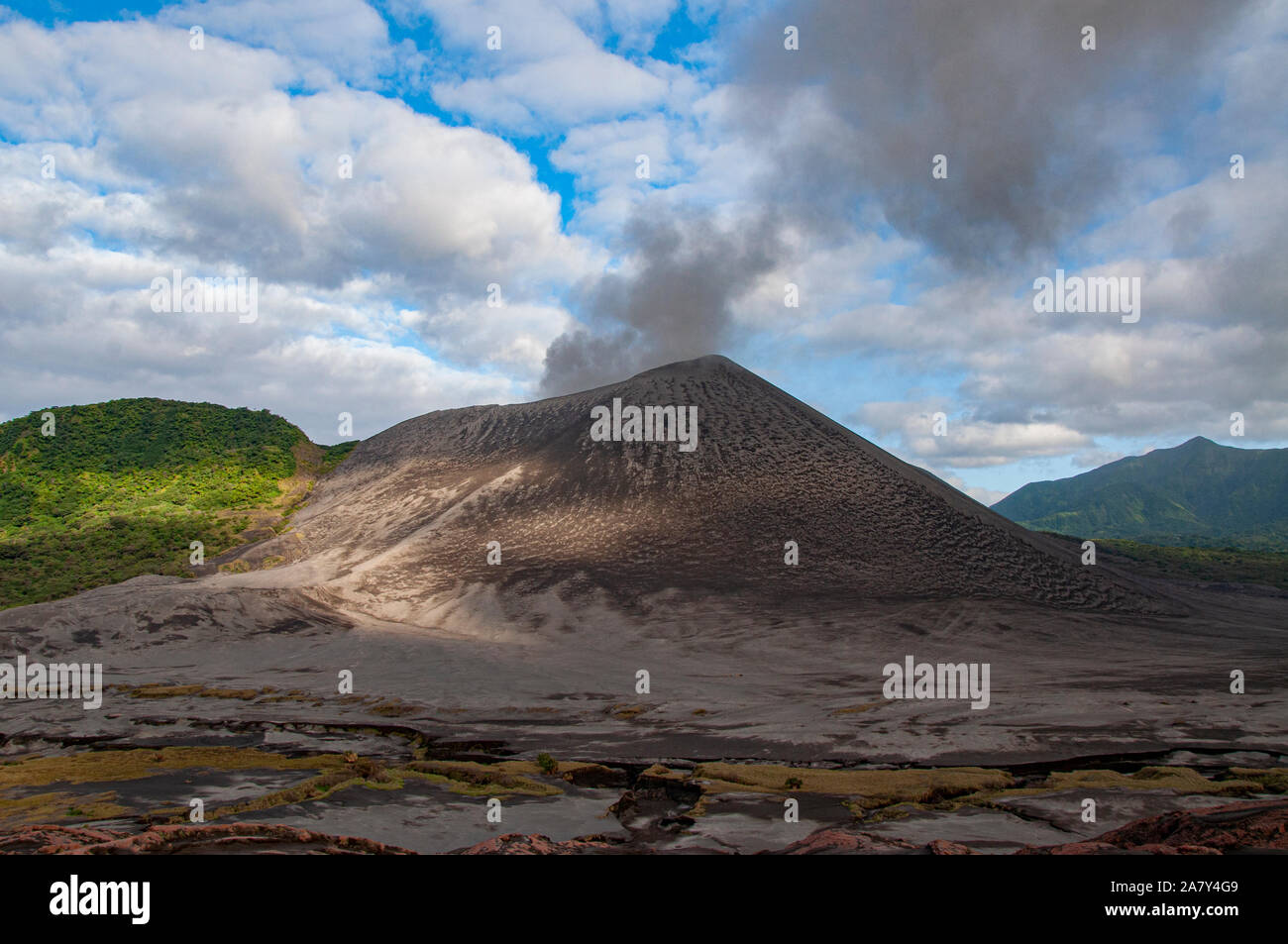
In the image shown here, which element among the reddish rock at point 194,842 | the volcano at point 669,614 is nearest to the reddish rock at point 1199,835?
the volcano at point 669,614

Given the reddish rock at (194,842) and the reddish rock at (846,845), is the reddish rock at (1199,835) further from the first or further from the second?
the reddish rock at (194,842)

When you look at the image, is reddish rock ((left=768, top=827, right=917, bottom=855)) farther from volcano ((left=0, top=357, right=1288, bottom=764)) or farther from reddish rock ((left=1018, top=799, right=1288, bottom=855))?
volcano ((left=0, top=357, right=1288, bottom=764))

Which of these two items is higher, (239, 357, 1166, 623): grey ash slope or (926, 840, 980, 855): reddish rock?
(239, 357, 1166, 623): grey ash slope

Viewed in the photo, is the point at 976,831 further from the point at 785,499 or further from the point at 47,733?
the point at 785,499

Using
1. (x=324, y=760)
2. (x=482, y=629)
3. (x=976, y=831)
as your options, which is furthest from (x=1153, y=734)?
(x=482, y=629)

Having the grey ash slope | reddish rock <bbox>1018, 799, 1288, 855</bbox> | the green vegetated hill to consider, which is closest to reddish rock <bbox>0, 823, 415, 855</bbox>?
reddish rock <bbox>1018, 799, 1288, 855</bbox>

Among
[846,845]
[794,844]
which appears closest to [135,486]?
[794,844]
